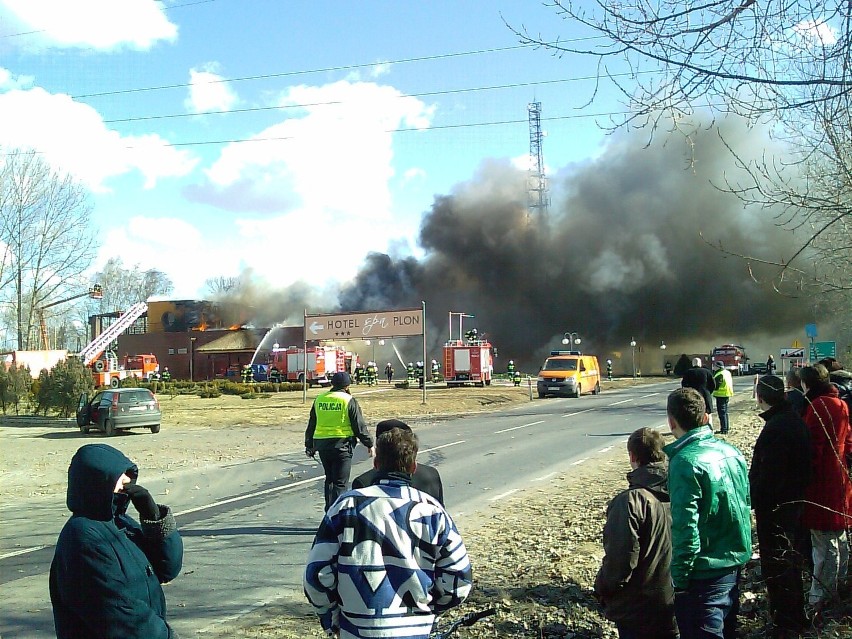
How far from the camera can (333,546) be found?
278 centimetres

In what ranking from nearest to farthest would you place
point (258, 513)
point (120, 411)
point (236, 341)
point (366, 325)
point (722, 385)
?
1. point (258, 513)
2. point (722, 385)
3. point (120, 411)
4. point (366, 325)
5. point (236, 341)

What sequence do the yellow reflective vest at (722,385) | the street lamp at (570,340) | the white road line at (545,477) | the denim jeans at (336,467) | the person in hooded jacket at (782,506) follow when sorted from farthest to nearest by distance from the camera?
1. the street lamp at (570,340)
2. the yellow reflective vest at (722,385)
3. the white road line at (545,477)
4. the denim jeans at (336,467)
5. the person in hooded jacket at (782,506)

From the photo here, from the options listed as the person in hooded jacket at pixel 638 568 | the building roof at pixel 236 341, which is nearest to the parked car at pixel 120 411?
the person in hooded jacket at pixel 638 568

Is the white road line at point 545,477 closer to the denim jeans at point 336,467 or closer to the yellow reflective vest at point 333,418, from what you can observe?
the denim jeans at point 336,467

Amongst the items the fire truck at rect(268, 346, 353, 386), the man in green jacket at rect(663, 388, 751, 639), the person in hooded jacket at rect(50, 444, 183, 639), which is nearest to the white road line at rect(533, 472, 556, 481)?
the man in green jacket at rect(663, 388, 751, 639)

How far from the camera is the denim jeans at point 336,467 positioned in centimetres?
748

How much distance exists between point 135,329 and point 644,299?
42.6 m

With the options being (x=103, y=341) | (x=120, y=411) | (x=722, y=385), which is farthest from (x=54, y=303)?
(x=722, y=385)

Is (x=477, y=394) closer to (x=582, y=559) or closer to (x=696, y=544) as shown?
(x=582, y=559)

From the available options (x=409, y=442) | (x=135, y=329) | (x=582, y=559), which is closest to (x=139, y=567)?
(x=409, y=442)

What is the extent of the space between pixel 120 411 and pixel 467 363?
22477mm

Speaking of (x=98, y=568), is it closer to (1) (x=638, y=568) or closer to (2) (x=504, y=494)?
(1) (x=638, y=568)

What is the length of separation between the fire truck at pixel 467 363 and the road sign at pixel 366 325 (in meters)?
10.8

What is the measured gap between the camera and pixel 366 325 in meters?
30.4
